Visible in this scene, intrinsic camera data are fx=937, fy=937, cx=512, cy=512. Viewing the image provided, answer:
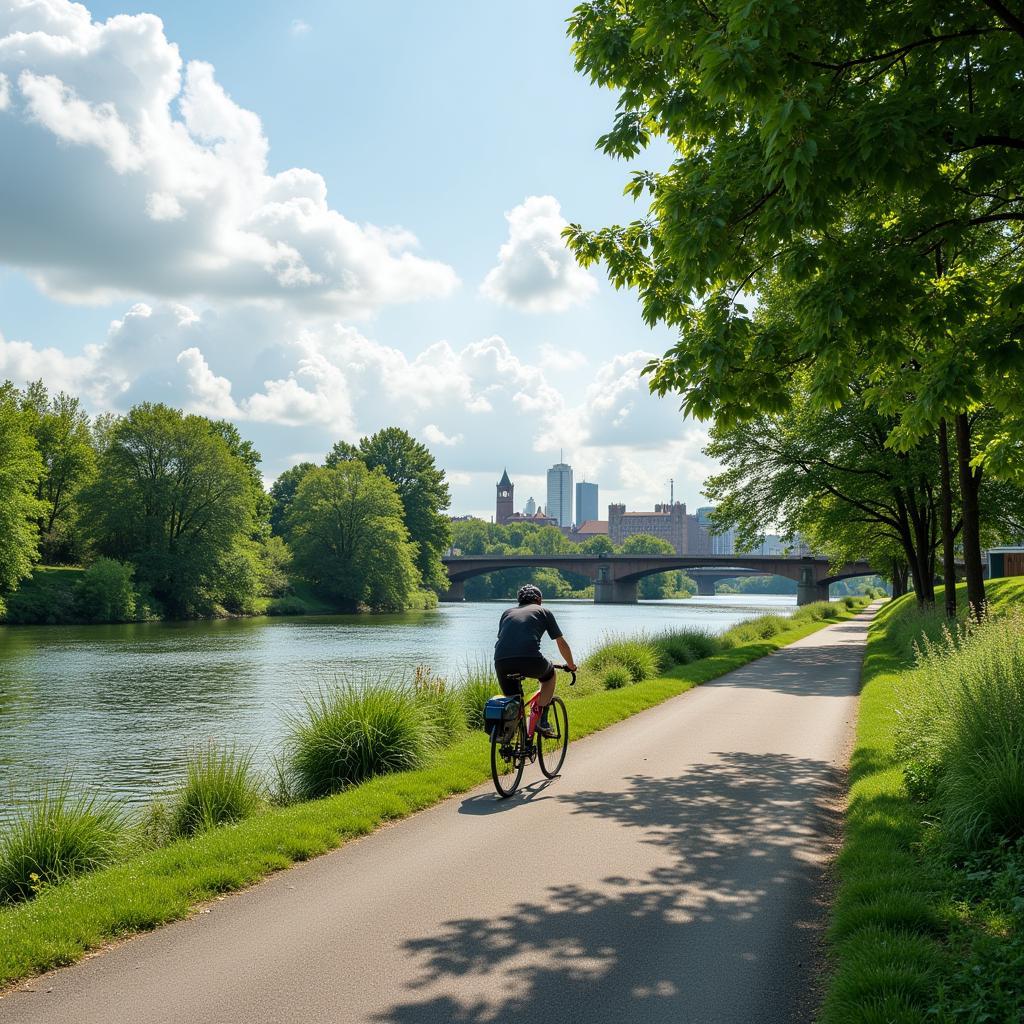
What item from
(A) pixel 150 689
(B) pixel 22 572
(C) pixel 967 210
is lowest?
(A) pixel 150 689

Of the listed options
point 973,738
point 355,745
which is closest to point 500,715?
point 355,745

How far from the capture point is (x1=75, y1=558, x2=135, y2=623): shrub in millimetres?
48250

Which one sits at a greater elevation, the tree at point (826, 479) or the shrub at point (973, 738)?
the tree at point (826, 479)

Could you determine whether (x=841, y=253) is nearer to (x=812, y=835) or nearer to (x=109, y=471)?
(x=812, y=835)

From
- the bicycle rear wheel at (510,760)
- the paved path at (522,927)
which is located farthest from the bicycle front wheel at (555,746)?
the paved path at (522,927)

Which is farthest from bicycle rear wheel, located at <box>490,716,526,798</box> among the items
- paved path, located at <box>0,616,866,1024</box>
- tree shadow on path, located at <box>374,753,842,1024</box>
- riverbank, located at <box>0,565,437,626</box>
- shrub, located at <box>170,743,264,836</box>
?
riverbank, located at <box>0,565,437,626</box>

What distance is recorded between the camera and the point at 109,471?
187 feet

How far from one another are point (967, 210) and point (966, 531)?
9312mm

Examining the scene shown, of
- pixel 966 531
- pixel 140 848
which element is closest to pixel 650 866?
pixel 140 848

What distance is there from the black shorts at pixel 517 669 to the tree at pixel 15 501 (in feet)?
131

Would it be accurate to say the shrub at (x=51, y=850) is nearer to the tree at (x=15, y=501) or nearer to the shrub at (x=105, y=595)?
the tree at (x=15, y=501)

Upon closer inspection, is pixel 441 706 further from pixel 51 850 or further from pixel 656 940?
pixel 656 940

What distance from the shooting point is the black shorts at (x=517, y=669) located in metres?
9.04

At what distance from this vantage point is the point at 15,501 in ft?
143
